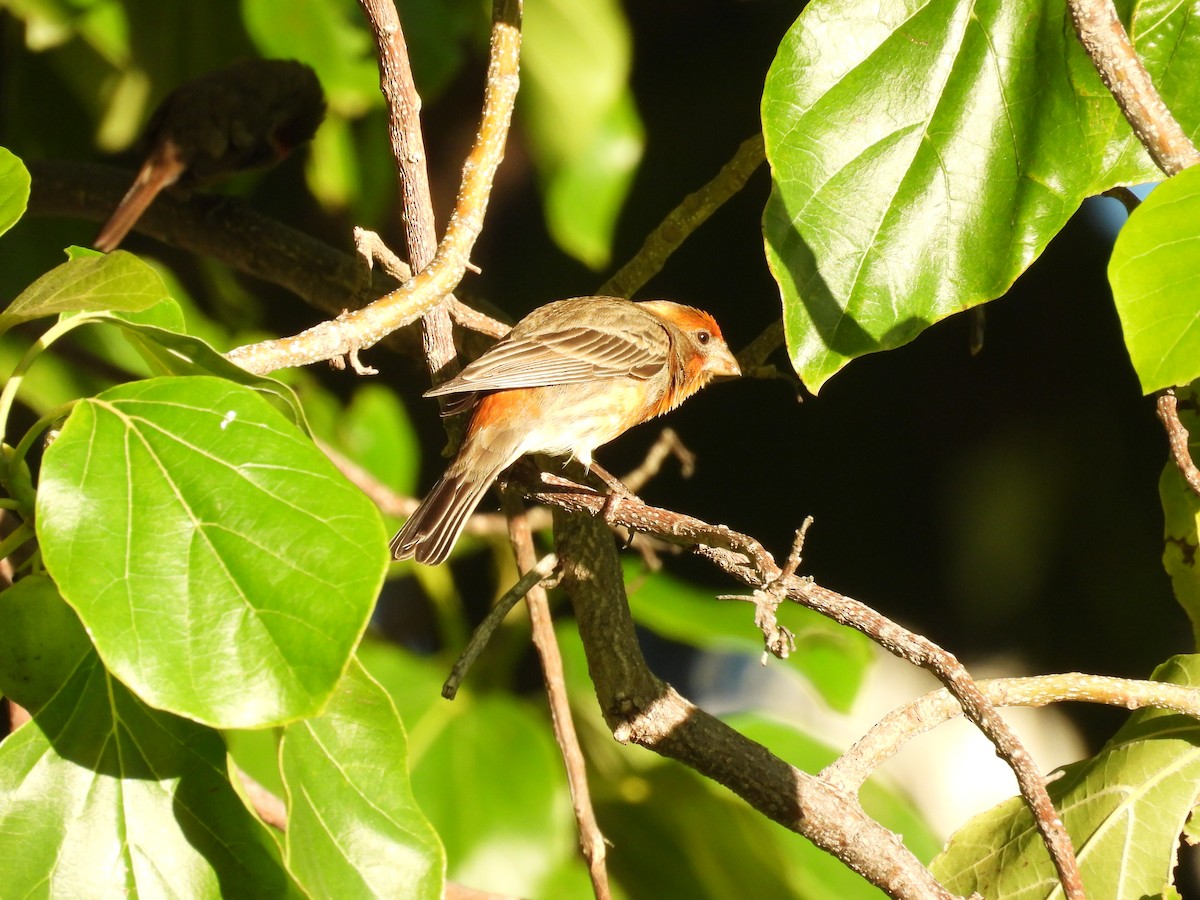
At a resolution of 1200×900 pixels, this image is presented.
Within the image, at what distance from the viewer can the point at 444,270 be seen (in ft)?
7.05

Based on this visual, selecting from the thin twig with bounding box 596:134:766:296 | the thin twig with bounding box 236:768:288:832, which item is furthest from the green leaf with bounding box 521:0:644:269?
the thin twig with bounding box 236:768:288:832

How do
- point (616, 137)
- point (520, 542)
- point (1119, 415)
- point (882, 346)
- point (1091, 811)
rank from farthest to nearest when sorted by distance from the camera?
1. point (1119, 415)
2. point (616, 137)
3. point (520, 542)
4. point (1091, 811)
5. point (882, 346)

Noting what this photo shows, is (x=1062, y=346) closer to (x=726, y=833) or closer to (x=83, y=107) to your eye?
(x=726, y=833)

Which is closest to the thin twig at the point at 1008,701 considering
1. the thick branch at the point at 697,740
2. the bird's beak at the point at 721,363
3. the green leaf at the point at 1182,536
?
the thick branch at the point at 697,740

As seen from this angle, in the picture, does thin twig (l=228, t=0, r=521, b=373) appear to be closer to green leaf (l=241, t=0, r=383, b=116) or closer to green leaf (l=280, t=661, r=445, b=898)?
green leaf (l=280, t=661, r=445, b=898)

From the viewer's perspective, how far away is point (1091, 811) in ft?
8.02

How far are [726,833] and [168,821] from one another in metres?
2.13

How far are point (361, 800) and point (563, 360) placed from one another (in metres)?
2.02

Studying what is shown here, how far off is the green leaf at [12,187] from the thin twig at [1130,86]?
5.46ft

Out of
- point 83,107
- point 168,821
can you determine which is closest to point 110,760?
point 168,821

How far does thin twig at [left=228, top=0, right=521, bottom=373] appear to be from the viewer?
6.36 ft

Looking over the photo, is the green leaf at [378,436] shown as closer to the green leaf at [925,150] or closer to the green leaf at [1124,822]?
the green leaf at [925,150]

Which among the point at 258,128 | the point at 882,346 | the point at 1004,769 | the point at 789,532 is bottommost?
the point at 1004,769

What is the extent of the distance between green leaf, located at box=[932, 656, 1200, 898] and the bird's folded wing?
1.54 metres
